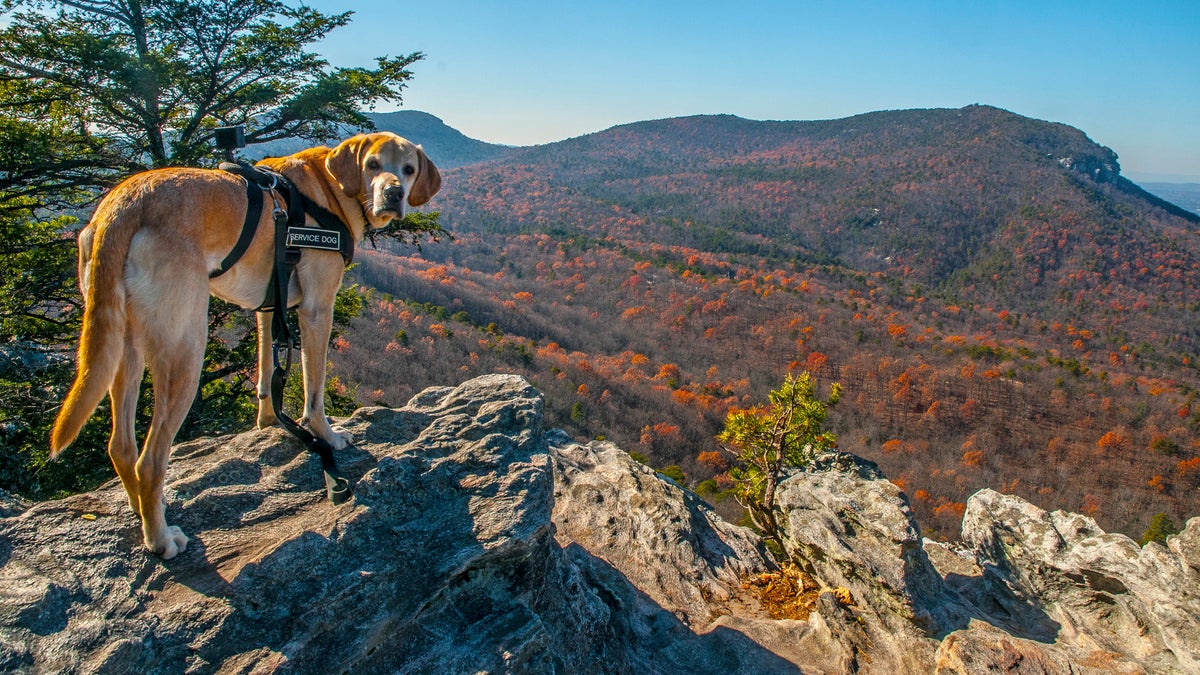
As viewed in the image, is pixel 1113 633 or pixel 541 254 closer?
pixel 1113 633

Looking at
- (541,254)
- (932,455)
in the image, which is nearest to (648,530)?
(932,455)

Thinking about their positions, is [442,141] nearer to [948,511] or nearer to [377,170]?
[948,511]

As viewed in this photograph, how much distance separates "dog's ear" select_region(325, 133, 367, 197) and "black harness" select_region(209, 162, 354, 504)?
206 millimetres

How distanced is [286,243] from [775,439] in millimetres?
7387

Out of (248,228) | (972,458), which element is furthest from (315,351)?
(972,458)

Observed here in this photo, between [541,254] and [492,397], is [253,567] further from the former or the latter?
[541,254]

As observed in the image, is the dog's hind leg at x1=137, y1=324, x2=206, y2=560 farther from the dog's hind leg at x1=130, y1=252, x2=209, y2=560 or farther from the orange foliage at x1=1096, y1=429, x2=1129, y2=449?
the orange foliage at x1=1096, y1=429, x2=1129, y2=449

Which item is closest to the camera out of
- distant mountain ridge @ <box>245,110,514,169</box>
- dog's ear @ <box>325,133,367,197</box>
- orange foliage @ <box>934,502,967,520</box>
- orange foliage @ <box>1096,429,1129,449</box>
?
dog's ear @ <box>325,133,367,197</box>

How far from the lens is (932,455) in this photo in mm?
44031

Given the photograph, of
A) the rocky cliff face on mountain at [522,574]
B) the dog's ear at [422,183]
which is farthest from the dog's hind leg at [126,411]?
the dog's ear at [422,183]

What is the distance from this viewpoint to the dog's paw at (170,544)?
10.7ft

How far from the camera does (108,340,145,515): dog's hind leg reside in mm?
2992

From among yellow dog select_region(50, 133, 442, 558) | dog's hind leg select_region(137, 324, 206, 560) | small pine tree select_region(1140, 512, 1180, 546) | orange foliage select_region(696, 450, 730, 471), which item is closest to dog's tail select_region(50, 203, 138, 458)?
yellow dog select_region(50, 133, 442, 558)

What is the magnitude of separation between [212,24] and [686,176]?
134864 millimetres
